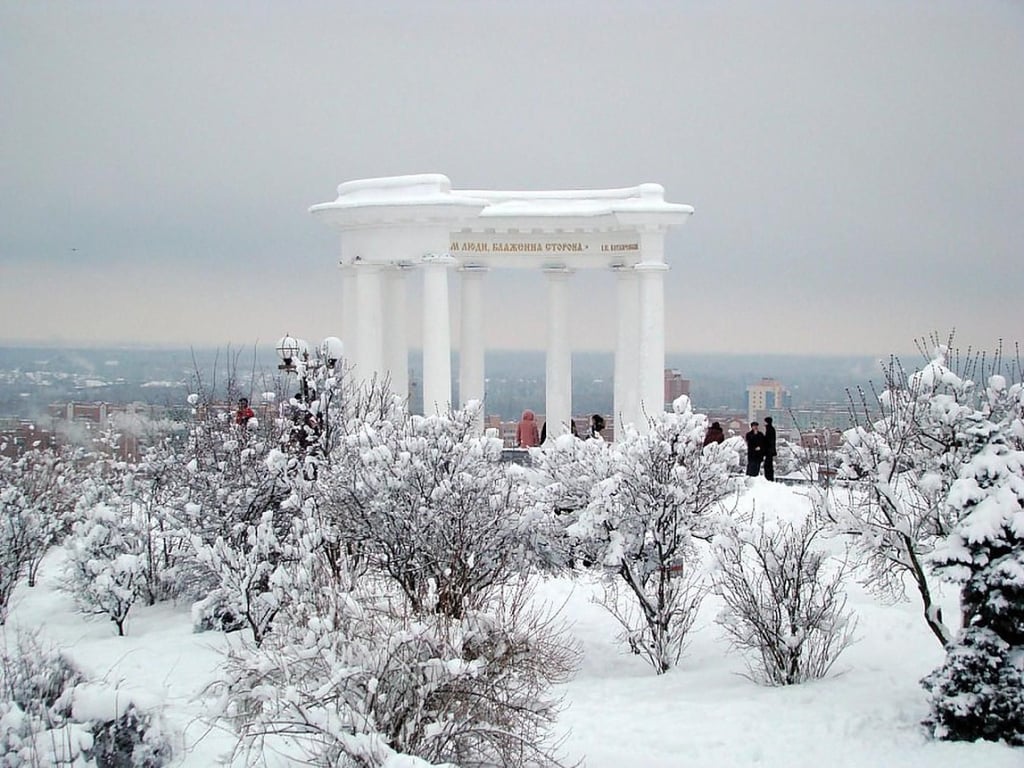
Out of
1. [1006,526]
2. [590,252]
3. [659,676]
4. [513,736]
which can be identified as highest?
[590,252]

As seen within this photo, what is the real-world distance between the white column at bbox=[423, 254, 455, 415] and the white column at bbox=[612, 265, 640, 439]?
5.78 m

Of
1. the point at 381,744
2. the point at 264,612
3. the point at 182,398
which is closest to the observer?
the point at 381,744

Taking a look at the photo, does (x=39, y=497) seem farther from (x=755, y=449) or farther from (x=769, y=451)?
(x=769, y=451)

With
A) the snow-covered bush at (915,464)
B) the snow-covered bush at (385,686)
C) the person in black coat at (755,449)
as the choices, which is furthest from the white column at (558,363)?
the snow-covered bush at (385,686)

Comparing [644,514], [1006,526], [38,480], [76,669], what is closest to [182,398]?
[38,480]

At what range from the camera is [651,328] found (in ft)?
104

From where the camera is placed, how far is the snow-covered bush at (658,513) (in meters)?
21.2

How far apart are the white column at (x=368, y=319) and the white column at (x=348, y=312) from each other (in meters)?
0.36

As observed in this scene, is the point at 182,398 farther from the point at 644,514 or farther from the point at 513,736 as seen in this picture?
the point at 513,736

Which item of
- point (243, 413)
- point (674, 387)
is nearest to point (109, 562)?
point (243, 413)

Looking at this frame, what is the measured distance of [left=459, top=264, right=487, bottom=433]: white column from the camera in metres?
35.0

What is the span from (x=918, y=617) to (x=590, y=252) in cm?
1495

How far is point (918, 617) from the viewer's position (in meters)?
22.6

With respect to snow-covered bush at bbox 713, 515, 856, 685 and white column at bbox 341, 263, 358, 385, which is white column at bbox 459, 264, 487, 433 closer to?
white column at bbox 341, 263, 358, 385
